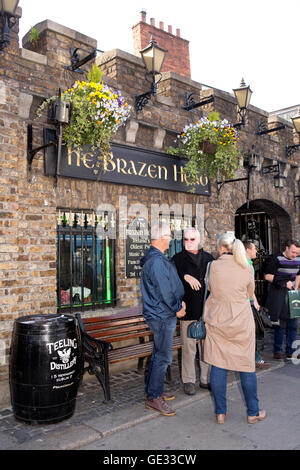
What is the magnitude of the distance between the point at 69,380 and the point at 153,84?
4.30 m

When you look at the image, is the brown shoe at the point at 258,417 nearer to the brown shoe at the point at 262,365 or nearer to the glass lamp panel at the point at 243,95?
the brown shoe at the point at 262,365

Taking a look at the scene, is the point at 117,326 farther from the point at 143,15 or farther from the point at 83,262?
the point at 143,15

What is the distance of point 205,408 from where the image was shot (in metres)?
3.95

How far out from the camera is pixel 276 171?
873cm

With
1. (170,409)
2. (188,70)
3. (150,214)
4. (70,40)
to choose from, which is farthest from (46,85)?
(188,70)

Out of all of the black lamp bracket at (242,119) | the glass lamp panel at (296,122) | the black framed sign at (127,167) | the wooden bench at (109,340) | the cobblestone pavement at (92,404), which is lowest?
the cobblestone pavement at (92,404)

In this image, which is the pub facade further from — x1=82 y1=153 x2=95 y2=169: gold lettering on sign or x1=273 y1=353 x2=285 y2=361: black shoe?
x1=273 y1=353 x2=285 y2=361: black shoe

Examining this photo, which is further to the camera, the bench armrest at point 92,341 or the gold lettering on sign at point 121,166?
the gold lettering on sign at point 121,166

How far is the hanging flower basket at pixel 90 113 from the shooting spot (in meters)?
4.81

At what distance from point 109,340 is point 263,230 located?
6.65 meters

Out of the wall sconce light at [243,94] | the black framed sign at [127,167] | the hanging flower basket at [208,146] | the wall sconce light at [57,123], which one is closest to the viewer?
the wall sconce light at [57,123]

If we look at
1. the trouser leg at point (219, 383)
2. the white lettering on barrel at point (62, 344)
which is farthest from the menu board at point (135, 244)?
the trouser leg at point (219, 383)

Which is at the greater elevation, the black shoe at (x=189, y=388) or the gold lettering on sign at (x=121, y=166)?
the gold lettering on sign at (x=121, y=166)

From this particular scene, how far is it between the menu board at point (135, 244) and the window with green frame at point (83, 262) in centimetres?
24
